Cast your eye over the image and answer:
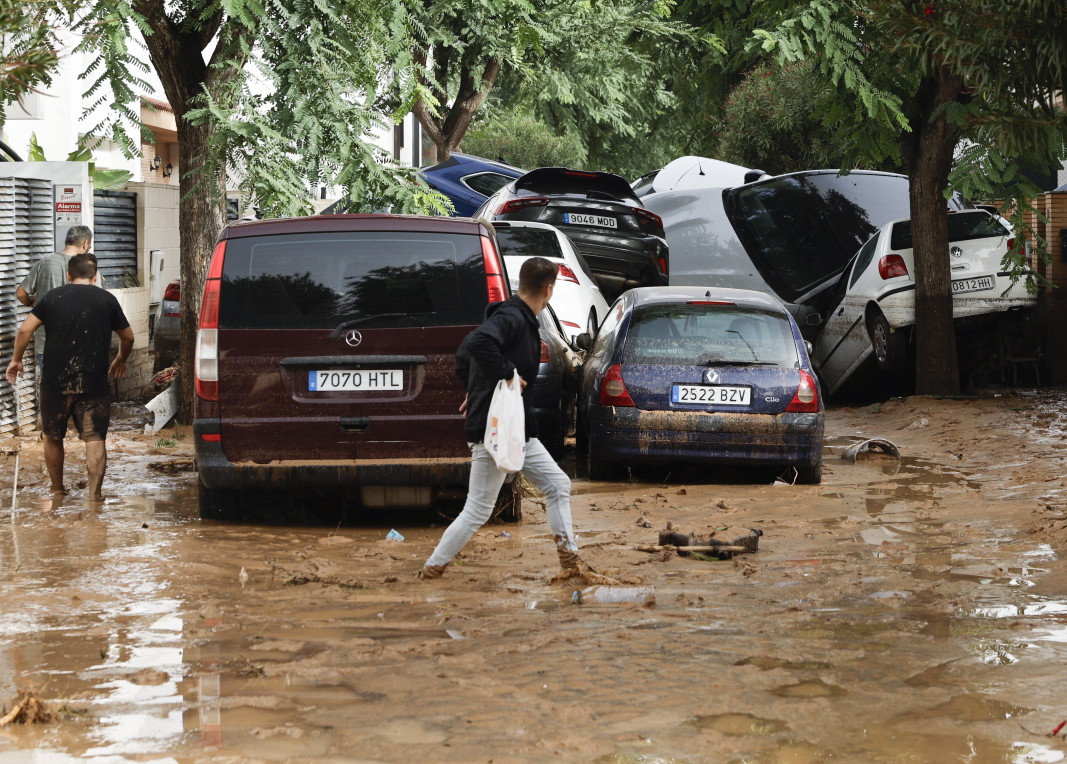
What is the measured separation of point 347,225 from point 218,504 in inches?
72.4

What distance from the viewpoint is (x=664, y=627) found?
585cm

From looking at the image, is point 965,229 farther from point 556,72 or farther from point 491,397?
point 556,72

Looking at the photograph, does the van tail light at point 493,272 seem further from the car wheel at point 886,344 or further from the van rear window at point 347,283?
the car wheel at point 886,344

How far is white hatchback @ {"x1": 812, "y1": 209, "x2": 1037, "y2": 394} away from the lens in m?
14.8

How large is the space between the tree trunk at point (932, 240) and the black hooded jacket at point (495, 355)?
848cm

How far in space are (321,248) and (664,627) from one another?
3222mm

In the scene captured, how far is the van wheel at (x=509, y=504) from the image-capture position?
27.7 ft

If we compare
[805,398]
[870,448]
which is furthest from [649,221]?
[805,398]

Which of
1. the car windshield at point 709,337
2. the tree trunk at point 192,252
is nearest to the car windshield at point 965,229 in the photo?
the car windshield at point 709,337

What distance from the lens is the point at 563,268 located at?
13.7 metres

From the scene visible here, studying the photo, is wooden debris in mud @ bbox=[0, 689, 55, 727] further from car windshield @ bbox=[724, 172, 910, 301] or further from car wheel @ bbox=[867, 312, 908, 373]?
car windshield @ bbox=[724, 172, 910, 301]

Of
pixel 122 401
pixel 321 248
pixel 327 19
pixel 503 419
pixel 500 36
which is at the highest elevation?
pixel 500 36

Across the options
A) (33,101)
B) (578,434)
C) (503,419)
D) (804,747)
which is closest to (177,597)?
(503,419)

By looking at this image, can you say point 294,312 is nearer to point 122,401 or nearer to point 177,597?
point 177,597
